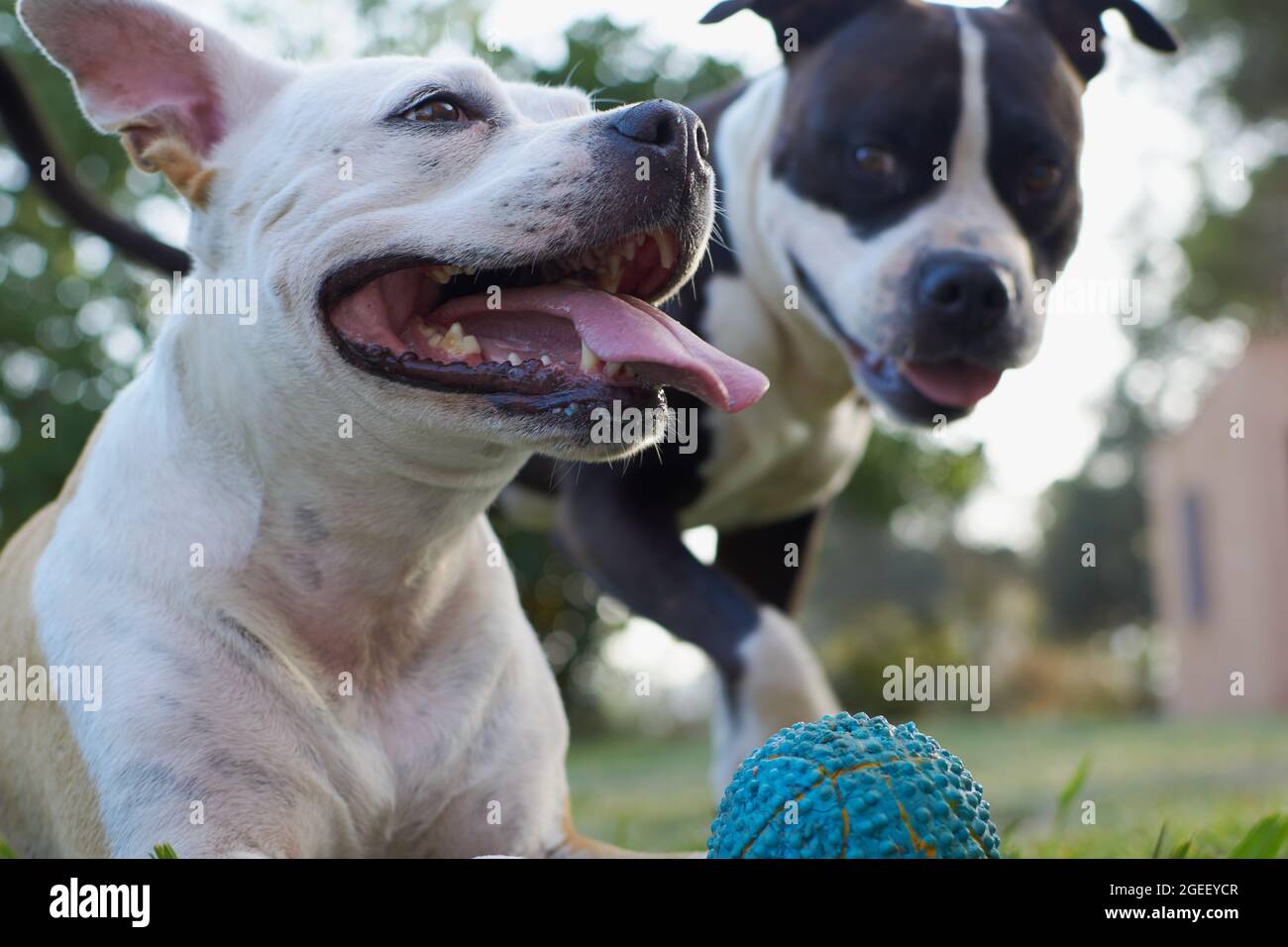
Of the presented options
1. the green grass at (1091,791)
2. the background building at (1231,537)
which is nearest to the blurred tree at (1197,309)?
the background building at (1231,537)

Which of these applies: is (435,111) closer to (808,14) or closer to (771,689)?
(771,689)

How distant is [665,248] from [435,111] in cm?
44


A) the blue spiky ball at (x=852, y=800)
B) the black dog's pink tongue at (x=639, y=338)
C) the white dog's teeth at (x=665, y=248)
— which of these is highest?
the white dog's teeth at (x=665, y=248)

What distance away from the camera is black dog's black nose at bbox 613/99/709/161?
7.08ft

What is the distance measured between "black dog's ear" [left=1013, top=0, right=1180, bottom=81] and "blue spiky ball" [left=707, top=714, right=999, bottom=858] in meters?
2.59

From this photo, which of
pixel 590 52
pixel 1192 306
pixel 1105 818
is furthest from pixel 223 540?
pixel 1192 306

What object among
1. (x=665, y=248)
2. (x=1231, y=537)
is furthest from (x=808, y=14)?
(x=1231, y=537)

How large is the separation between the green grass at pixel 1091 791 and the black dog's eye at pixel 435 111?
1.53 meters

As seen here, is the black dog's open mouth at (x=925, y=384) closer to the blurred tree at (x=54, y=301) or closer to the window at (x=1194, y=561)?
the blurred tree at (x=54, y=301)

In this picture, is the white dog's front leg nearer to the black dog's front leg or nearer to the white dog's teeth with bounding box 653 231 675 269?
the black dog's front leg

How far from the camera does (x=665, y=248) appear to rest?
2.28 meters

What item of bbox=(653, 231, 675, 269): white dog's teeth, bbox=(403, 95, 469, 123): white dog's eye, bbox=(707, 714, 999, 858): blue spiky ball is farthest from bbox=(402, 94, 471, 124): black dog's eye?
bbox=(707, 714, 999, 858): blue spiky ball

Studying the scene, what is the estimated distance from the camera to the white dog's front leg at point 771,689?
10.7 ft
